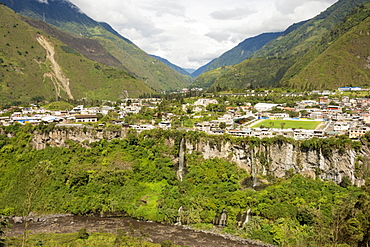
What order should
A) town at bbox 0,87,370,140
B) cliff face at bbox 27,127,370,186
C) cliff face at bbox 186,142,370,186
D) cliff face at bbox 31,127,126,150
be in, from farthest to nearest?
cliff face at bbox 31,127,126,150
town at bbox 0,87,370,140
cliff face at bbox 27,127,370,186
cliff face at bbox 186,142,370,186

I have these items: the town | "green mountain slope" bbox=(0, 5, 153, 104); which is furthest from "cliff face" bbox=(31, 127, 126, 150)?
"green mountain slope" bbox=(0, 5, 153, 104)

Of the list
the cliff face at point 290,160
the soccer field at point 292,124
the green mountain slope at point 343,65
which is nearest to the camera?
the cliff face at point 290,160

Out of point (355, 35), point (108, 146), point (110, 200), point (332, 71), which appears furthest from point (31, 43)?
point (355, 35)

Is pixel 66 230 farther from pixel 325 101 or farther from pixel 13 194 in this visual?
pixel 325 101

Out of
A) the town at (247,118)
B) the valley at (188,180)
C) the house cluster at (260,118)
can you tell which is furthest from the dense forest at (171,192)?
the town at (247,118)

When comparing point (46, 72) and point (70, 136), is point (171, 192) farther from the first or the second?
point (46, 72)

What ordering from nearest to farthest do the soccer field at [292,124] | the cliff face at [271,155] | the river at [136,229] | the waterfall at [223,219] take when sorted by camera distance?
the river at [136,229]
the waterfall at [223,219]
the cliff face at [271,155]
the soccer field at [292,124]

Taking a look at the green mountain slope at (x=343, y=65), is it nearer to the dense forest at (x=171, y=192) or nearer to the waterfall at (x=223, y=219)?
the dense forest at (x=171, y=192)

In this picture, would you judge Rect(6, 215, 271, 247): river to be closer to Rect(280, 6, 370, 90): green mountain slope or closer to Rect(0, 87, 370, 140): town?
Rect(0, 87, 370, 140): town

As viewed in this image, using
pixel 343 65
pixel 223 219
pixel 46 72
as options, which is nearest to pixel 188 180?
pixel 223 219
